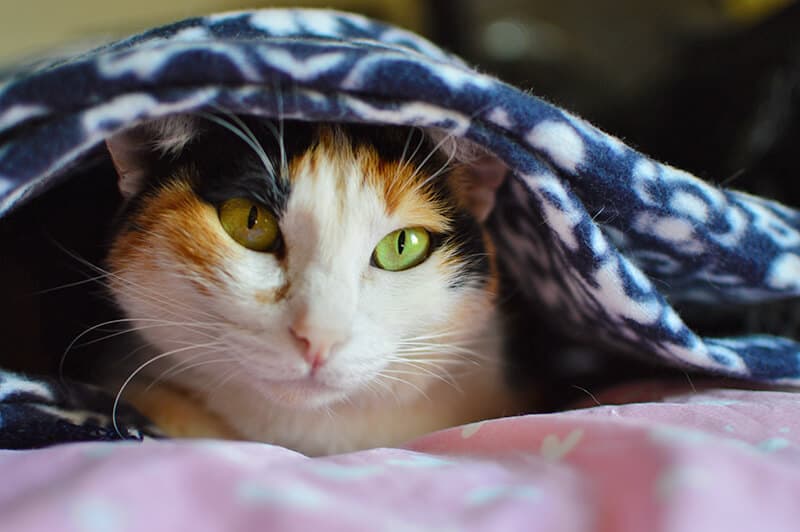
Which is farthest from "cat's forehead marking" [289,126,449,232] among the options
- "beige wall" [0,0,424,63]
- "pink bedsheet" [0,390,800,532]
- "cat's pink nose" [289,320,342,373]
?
"beige wall" [0,0,424,63]

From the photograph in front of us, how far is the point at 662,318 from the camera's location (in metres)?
0.68

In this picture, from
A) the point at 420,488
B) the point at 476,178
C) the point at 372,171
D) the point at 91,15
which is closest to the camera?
the point at 420,488

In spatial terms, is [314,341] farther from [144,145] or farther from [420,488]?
[144,145]

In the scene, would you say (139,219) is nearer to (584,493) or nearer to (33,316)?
(33,316)

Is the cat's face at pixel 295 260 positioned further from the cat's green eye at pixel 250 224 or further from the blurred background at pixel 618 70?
the blurred background at pixel 618 70

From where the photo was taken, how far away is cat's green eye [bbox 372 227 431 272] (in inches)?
28.1

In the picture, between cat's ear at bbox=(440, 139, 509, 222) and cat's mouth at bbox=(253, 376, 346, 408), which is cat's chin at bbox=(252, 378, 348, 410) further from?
cat's ear at bbox=(440, 139, 509, 222)

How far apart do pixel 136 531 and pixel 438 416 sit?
0.51 m

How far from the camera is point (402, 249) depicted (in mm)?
734

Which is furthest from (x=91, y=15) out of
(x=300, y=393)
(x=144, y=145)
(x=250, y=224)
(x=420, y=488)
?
(x=420, y=488)

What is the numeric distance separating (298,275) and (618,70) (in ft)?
6.63

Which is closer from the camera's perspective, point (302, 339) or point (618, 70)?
point (302, 339)

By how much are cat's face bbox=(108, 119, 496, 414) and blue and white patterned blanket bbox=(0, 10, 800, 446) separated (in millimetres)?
93

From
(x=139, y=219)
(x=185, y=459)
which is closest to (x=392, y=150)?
(x=139, y=219)
